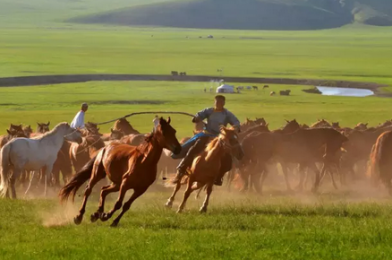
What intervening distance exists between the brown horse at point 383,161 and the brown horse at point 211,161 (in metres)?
6.29

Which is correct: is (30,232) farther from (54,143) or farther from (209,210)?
(54,143)

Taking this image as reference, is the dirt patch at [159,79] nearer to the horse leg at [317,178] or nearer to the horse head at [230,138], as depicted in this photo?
the horse leg at [317,178]

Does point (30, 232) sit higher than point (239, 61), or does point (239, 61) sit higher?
point (30, 232)

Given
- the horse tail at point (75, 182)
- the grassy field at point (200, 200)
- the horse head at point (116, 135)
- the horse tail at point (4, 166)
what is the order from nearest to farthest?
1. the grassy field at point (200, 200)
2. the horse tail at point (75, 182)
3. the horse tail at point (4, 166)
4. the horse head at point (116, 135)

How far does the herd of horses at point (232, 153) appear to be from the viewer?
15.1 meters

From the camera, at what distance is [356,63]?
4665 inches

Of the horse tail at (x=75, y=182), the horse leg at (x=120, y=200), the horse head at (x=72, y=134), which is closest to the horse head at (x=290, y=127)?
the horse head at (x=72, y=134)

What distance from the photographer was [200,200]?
19047 mm

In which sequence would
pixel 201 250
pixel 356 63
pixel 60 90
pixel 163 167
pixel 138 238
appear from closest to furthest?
pixel 201 250
pixel 138 238
pixel 163 167
pixel 60 90
pixel 356 63

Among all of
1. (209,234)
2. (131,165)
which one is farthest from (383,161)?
(209,234)

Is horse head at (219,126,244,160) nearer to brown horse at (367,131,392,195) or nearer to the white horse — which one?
the white horse

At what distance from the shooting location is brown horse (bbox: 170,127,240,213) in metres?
14.9

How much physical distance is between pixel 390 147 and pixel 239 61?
10107 cm

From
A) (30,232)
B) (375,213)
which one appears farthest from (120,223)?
(375,213)
